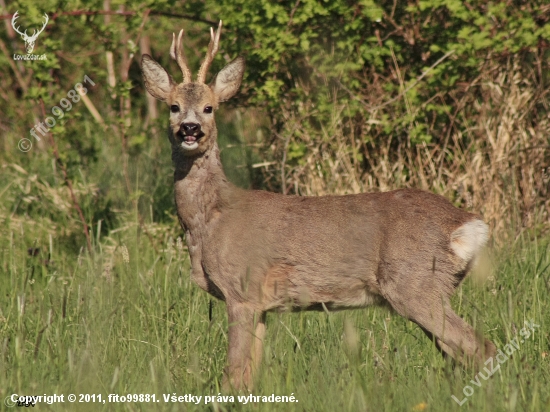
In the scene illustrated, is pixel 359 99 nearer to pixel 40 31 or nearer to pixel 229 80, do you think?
pixel 229 80

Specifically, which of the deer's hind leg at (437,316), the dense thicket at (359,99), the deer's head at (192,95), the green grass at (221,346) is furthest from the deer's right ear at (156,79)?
the deer's hind leg at (437,316)

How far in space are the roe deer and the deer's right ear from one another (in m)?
0.22

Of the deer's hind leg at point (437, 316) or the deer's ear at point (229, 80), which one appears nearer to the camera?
the deer's hind leg at point (437, 316)

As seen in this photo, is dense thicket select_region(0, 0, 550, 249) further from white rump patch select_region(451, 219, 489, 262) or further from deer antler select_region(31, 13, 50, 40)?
white rump patch select_region(451, 219, 489, 262)

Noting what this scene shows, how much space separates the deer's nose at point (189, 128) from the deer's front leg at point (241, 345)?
2.90ft

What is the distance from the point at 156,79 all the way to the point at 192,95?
1.23 feet

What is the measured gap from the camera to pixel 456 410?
3.45 metres

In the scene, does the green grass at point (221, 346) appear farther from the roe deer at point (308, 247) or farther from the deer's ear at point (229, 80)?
the deer's ear at point (229, 80)

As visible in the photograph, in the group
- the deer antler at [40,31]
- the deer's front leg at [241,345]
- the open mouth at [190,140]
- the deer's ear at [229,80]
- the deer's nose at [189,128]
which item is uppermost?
the deer antler at [40,31]

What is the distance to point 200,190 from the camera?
480cm

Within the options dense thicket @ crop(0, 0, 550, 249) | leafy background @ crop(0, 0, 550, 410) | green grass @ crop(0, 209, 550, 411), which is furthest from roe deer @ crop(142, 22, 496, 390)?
dense thicket @ crop(0, 0, 550, 249)

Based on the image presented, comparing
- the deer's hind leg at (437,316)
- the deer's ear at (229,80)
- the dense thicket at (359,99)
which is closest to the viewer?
the deer's hind leg at (437,316)

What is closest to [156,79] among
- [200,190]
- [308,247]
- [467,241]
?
[200,190]

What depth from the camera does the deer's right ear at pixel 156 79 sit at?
203 inches
